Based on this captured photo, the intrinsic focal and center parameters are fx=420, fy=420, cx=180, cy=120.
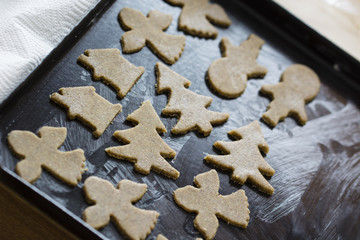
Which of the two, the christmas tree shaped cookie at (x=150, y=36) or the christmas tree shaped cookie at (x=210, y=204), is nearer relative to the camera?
the christmas tree shaped cookie at (x=210, y=204)

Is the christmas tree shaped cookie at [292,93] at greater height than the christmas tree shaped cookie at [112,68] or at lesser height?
greater

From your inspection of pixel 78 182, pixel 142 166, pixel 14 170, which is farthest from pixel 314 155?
pixel 14 170

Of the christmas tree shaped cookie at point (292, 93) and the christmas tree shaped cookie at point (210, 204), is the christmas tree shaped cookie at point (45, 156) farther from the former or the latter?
the christmas tree shaped cookie at point (292, 93)

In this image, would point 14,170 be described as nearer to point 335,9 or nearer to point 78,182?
point 78,182

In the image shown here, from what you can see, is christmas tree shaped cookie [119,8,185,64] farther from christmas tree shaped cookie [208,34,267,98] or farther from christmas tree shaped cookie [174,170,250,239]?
christmas tree shaped cookie [174,170,250,239]

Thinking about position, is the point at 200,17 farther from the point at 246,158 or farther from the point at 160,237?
the point at 160,237

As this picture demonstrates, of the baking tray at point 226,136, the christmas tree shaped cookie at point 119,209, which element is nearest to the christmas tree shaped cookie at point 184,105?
the baking tray at point 226,136

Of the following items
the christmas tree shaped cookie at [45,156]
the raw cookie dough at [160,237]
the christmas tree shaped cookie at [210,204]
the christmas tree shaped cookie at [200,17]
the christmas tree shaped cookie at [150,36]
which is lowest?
the raw cookie dough at [160,237]
